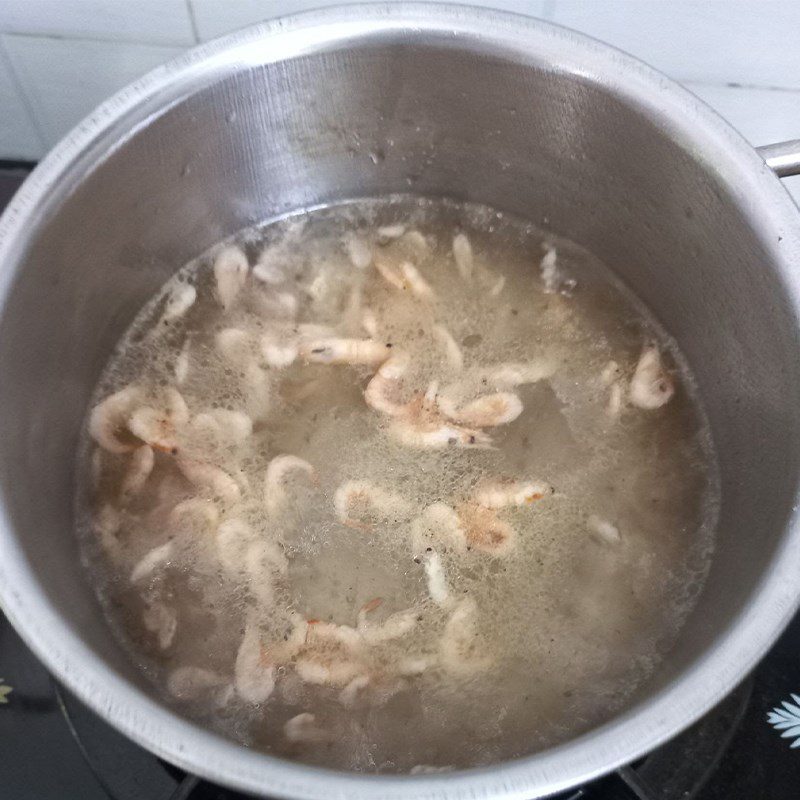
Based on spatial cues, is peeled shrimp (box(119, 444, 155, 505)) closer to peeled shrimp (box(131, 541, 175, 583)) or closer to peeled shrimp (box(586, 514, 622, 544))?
peeled shrimp (box(131, 541, 175, 583))

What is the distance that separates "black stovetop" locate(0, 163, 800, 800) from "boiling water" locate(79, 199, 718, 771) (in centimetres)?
7

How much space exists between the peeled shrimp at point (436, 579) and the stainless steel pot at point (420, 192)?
24 centimetres

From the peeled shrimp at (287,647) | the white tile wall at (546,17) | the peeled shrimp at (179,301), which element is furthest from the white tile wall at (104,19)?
the peeled shrimp at (287,647)

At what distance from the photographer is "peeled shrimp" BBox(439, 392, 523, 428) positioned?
1065mm

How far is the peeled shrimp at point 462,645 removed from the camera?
91 centimetres

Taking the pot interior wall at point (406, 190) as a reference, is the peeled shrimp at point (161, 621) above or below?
below

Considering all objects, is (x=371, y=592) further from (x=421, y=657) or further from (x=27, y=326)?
(x=27, y=326)

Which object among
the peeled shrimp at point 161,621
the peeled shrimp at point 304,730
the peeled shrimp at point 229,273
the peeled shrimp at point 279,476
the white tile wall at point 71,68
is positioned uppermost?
the white tile wall at point 71,68

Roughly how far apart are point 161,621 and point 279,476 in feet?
0.70

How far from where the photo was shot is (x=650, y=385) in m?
1.10

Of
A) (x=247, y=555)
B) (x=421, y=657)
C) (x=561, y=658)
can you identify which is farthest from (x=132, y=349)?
(x=561, y=658)

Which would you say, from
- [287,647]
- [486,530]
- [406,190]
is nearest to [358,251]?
[406,190]

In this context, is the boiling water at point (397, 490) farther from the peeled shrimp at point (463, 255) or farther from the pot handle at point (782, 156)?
the pot handle at point (782, 156)

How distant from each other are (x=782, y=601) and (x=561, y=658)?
0.29 metres
